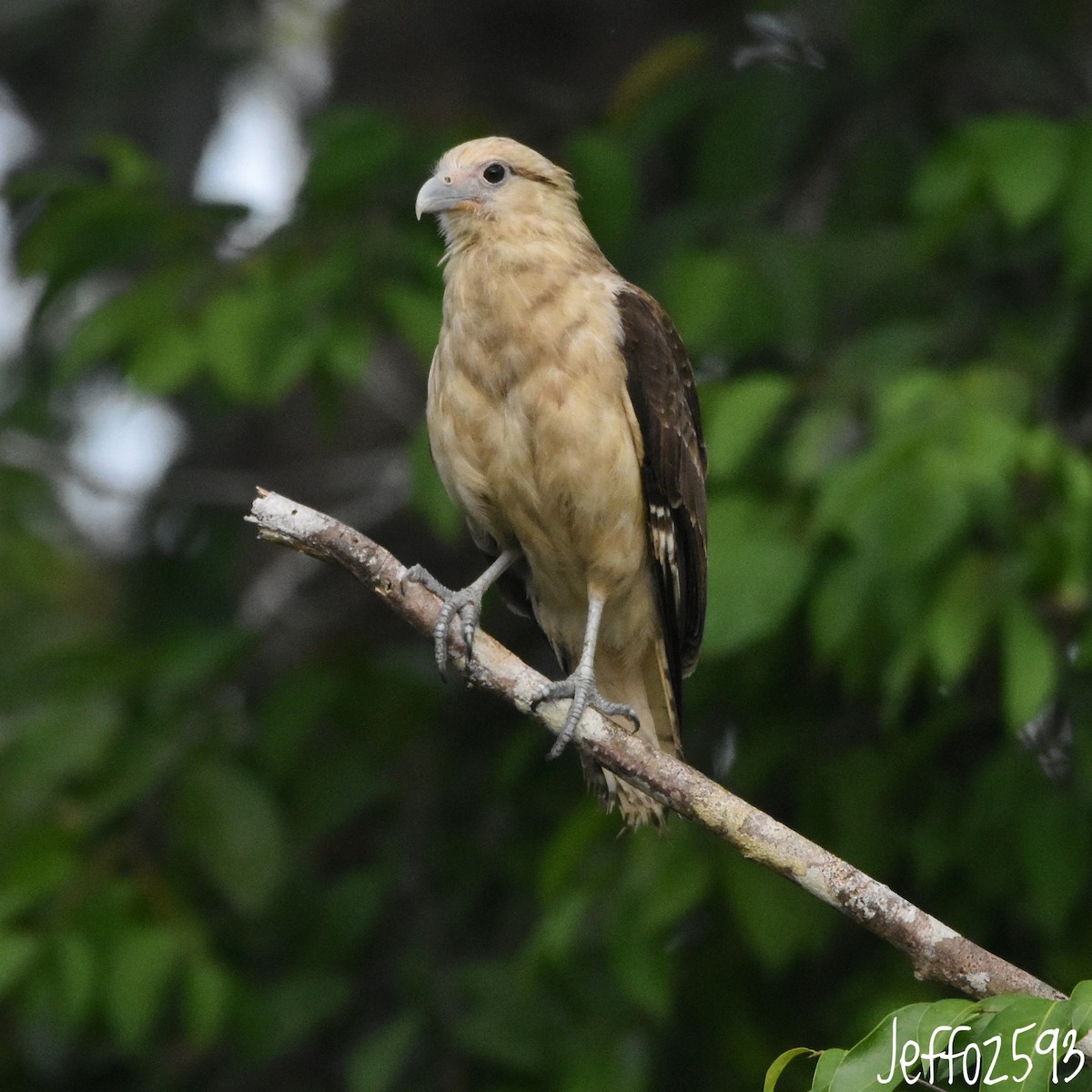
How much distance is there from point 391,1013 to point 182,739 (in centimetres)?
122

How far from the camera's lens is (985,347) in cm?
471

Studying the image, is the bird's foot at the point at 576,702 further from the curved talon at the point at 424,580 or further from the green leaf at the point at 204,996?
the green leaf at the point at 204,996

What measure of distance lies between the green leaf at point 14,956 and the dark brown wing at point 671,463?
1.82 metres

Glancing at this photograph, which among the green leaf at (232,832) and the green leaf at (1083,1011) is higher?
the green leaf at (1083,1011)

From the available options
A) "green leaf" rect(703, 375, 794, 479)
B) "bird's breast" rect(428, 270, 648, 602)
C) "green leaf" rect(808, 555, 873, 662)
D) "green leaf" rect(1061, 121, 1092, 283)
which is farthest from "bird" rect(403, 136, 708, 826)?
"green leaf" rect(1061, 121, 1092, 283)

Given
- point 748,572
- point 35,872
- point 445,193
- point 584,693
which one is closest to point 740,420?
point 748,572

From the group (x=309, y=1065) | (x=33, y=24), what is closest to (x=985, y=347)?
(x=309, y=1065)

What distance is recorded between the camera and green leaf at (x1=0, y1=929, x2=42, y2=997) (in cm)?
425

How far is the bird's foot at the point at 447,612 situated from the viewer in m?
3.51

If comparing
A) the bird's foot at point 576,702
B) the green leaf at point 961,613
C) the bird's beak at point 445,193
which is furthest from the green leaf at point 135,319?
the green leaf at point 961,613

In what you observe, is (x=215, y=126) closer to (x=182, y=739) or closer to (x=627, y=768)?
(x=182, y=739)

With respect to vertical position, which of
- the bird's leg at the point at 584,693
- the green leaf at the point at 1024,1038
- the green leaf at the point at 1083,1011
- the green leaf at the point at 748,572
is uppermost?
the green leaf at the point at 1083,1011

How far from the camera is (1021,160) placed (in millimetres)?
4203

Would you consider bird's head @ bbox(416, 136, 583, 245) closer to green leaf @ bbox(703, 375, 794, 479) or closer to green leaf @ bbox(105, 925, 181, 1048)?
green leaf @ bbox(703, 375, 794, 479)
